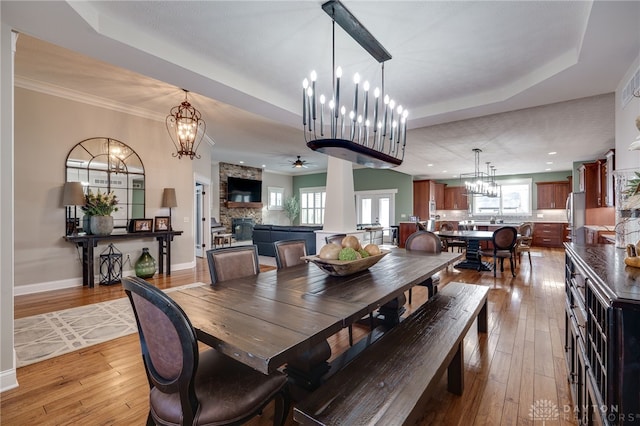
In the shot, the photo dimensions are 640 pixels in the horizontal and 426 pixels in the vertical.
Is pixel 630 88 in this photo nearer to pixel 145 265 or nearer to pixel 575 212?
pixel 575 212

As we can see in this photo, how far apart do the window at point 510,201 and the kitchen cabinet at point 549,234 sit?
78 cm

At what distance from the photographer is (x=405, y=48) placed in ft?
8.54

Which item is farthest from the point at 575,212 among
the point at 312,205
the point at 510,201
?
the point at 312,205

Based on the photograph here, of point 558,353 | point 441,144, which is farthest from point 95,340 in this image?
point 441,144

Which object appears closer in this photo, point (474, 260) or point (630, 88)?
point (630, 88)

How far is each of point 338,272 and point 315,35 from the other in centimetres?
200

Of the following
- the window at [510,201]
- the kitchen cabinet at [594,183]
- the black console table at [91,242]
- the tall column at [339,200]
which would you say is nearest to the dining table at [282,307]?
the tall column at [339,200]

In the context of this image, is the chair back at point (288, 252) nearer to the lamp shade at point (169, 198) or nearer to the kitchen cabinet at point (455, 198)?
the lamp shade at point (169, 198)

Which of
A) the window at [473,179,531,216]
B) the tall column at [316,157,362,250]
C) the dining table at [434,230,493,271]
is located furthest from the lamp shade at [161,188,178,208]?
the window at [473,179,531,216]

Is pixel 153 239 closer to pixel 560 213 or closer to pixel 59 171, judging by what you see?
pixel 59 171

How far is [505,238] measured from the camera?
5.30 metres

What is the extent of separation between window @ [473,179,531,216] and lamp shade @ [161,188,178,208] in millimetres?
10522

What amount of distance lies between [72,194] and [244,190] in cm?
669

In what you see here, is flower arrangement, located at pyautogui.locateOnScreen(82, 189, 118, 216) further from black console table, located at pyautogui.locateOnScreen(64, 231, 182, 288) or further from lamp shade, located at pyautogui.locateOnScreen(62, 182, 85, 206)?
black console table, located at pyautogui.locateOnScreen(64, 231, 182, 288)
